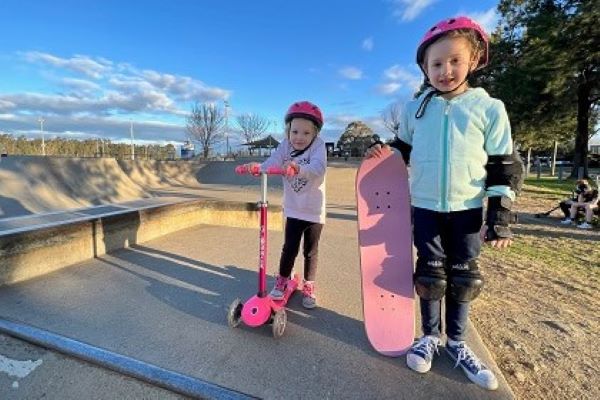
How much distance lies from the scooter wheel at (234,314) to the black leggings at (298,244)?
629 mm

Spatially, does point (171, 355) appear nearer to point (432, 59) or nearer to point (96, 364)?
point (96, 364)

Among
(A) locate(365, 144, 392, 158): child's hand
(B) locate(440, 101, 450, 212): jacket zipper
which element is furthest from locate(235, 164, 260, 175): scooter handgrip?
(B) locate(440, 101, 450, 212): jacket zipper

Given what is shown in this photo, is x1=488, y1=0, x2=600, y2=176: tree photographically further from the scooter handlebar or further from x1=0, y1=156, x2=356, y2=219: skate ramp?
the scooter handlebar

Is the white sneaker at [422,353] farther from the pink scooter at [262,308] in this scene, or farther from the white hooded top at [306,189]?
the white hooded top at [306,189]

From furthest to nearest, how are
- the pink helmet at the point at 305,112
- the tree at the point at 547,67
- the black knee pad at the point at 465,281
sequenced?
the tree at the point at 547,67, the pink helmet at the point at 305,112, the black knee pad at the point at 465,281

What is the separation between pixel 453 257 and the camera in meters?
2.35

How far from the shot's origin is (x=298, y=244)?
321 cm

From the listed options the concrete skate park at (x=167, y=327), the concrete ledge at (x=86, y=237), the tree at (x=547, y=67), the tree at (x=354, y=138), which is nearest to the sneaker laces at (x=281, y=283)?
the concrete skate park at (x=167, y=327)

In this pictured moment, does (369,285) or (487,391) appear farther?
(369,285)

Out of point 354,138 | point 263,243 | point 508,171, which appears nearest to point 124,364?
point 263,243

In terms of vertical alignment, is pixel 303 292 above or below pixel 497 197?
below

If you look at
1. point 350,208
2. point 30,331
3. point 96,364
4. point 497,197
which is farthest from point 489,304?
point 350,208

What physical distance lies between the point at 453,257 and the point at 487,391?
2.38 ft

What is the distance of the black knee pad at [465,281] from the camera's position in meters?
2.27
